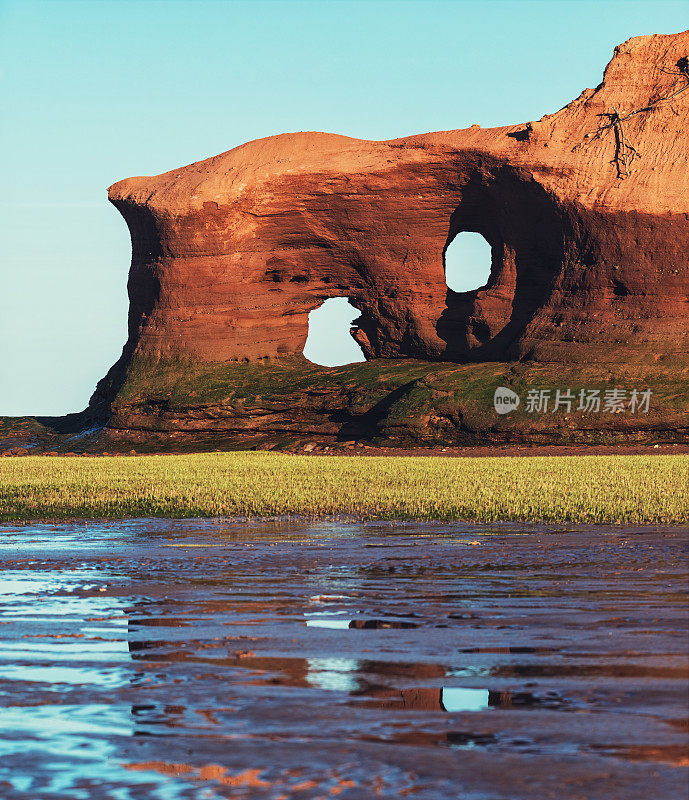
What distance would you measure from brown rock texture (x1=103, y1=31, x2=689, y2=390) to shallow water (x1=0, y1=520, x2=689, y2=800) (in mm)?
40278

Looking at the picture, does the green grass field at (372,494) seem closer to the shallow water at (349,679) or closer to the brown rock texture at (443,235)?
the shallow water at (349,679)

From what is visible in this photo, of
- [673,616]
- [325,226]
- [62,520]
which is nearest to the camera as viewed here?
[673,616]

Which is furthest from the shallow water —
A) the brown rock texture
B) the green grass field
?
the brown rock texture

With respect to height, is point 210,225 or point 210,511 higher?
point 210,225

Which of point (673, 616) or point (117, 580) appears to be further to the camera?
point (117, 580)

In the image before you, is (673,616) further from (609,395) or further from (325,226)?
(325,226)

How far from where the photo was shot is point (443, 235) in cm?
5556

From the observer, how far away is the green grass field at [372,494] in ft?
43.8

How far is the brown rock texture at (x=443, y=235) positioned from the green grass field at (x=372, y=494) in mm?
25676

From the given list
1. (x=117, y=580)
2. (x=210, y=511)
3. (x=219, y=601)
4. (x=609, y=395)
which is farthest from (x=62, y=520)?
(x=609, y=395)

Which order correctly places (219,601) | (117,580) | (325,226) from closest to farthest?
(219,601), (117,580), (325,226)

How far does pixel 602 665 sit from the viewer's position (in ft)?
15.0

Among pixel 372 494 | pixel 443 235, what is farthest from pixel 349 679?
pixel 443 235

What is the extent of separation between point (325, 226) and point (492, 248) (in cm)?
909
